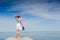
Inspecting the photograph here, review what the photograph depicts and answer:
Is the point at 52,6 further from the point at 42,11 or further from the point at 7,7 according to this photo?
A: the point at 7,7

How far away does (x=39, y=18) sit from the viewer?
258 inches

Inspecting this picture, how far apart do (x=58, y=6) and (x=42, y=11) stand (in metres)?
0.53

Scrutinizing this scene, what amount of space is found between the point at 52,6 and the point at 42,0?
397 millimetres

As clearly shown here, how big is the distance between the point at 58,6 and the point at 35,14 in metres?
0.77

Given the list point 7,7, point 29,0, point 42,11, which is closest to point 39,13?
point 42,11

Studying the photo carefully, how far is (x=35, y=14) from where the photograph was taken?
21.1 ft

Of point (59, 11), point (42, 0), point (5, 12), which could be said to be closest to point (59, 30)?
point (59, 11)

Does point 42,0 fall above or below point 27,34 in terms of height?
above

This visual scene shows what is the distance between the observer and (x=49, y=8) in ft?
20.9

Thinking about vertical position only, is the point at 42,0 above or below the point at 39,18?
above

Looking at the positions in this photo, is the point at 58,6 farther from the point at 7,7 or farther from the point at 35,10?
the point at 7,7

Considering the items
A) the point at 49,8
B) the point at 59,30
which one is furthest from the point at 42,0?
the point at 59,30

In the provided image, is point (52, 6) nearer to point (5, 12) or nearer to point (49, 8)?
point (49, 8)

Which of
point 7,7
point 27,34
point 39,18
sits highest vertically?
point 7,7
